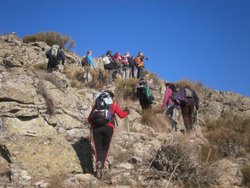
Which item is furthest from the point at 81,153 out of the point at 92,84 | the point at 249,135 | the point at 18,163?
the point at 92,84

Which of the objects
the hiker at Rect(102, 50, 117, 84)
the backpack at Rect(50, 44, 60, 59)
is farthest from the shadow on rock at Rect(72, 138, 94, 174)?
the hiker at Rect(102, 50, 117, 84)

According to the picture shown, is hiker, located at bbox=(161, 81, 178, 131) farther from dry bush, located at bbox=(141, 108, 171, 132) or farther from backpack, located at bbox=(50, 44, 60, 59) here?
backpack, located at bbox=(50, 44, 60, 59)

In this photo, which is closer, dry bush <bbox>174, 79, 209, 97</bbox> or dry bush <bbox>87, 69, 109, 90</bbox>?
dry bush <bbox>87, 69, 109, 90</bbox>

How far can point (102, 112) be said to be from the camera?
29.8 feet

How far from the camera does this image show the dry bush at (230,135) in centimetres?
1160

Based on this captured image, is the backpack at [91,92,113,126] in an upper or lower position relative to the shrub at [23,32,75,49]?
lower

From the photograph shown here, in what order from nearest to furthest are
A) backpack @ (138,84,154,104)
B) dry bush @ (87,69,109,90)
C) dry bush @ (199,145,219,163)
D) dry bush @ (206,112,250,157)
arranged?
dry bush @ (199,145,219,163) → dry bush @ (206,112,250,157) → backpack @ (138,84,154,104) → dry bush @ (87,69,109,90)

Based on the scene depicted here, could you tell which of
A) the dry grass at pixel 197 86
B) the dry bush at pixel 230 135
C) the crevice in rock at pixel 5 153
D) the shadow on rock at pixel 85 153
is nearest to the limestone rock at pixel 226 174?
the dry bush at pixel 230 135

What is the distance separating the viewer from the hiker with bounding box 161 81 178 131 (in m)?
13.2

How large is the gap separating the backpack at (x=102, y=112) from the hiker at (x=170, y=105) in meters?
4.22

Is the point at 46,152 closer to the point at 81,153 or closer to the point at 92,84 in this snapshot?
the point at 81,153

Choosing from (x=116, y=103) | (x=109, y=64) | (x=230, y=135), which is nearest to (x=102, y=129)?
(x=116, y=103)

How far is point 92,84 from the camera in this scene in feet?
55.6

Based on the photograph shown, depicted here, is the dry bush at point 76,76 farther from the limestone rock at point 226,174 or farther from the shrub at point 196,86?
the limestone rock at point 226,174
